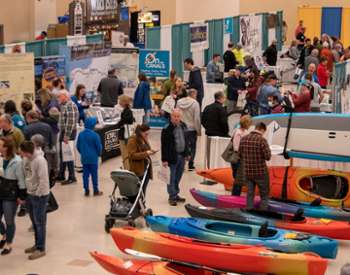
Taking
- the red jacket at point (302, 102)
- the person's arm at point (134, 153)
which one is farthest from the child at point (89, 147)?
the red jacket at point (302, 102)

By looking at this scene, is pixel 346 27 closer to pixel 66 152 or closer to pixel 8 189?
pixel 66 152

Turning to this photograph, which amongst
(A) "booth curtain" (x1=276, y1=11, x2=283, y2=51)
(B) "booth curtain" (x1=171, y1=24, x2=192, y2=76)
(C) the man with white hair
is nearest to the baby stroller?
(C) the man with white hair

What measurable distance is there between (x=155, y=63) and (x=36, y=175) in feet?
31.7

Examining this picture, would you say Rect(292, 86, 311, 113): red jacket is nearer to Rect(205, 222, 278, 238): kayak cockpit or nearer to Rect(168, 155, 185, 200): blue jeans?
Rect(168, 155, 185, 200): blue jeans

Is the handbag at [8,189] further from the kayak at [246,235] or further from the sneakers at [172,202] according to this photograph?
the sneakers at [172,202]

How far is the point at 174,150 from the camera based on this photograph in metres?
10.7

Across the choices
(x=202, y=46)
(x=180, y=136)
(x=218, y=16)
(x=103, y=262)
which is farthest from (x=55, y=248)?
(x=218, y=16)

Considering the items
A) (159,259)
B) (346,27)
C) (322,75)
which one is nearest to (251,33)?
(346,27)

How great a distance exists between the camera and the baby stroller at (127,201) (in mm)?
9523

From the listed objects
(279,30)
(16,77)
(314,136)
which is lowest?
(314,136)

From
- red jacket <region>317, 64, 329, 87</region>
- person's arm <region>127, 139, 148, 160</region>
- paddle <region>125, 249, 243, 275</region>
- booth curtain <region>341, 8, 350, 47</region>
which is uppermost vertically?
booth curtain <region>341, 8, 350, 47</region>

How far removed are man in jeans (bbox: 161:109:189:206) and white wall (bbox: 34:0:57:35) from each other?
17.2 metres

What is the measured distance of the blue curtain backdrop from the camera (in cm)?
3131

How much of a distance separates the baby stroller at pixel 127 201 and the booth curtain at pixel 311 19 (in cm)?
2334
